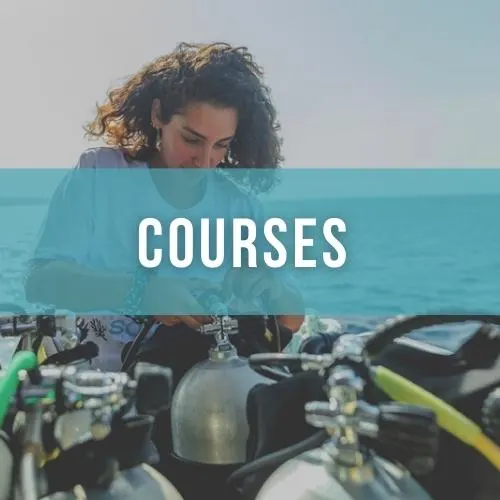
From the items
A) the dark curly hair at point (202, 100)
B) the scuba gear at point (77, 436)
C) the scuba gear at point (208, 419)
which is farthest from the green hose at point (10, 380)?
the dark curly hair at point (202, 100)

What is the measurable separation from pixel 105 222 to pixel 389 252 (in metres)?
0.31

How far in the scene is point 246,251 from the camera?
2.42ft

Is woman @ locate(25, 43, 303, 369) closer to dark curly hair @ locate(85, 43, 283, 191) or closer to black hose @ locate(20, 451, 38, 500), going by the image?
dark curly hair @ locate(85, 43, 283, 191)

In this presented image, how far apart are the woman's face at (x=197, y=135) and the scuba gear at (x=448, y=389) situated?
320 millimetres

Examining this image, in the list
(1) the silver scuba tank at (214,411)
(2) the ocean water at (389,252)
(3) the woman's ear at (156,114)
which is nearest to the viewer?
(1) the silver scuba tank at (214,411)

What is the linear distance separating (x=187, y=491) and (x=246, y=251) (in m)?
0.26

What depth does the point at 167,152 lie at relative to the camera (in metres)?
0.79

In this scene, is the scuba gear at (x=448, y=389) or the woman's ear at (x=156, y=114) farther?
the woman's ear at (x=156, y=114)

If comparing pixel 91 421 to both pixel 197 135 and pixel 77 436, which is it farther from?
pixel 197 135

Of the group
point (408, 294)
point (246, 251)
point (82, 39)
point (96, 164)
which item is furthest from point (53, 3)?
point (408, 294)

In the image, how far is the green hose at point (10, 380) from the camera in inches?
17.0

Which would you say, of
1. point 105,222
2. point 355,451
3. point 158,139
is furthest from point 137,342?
point 355,451

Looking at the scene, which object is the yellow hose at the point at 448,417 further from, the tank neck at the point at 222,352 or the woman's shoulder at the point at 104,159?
the woman's shoulder at the point at 104,159

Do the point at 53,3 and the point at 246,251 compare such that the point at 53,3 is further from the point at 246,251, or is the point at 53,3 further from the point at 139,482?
the point at 139,482
